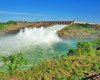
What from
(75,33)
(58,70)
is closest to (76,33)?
(75,33)

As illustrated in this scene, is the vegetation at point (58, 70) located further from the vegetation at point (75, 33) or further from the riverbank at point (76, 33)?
the vegetation at point (75, 33)

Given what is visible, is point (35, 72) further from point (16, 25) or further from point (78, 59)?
point (16, 25)

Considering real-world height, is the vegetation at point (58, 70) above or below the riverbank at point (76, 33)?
above

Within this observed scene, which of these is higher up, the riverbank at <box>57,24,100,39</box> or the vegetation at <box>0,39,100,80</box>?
the vegetation at <box>0,39,100,80</box>

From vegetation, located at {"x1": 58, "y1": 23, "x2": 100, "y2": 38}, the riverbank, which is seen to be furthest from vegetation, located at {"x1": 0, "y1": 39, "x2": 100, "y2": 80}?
vegetation, located at {"x1": 58, "y1": 23, "x2": 100, "y2": 38}

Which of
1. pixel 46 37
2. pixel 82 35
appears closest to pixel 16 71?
pixel 46 37

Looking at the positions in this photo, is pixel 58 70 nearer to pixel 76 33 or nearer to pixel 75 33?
pixel 75 33

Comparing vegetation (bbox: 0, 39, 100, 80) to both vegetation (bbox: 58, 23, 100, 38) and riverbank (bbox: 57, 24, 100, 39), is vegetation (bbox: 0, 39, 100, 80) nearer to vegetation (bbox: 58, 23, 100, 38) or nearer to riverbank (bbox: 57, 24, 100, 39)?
riverbank (bbox: 57, 24, 100, 39)

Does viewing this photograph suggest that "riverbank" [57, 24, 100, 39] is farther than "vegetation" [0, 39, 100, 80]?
Yes

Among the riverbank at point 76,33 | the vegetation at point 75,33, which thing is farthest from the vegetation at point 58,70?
the vegetation at point 75,33

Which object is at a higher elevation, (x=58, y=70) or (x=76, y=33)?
(x=58, y=70)

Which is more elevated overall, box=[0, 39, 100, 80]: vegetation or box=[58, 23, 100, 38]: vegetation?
box=[0, 39, 100, 80]: vegetation
